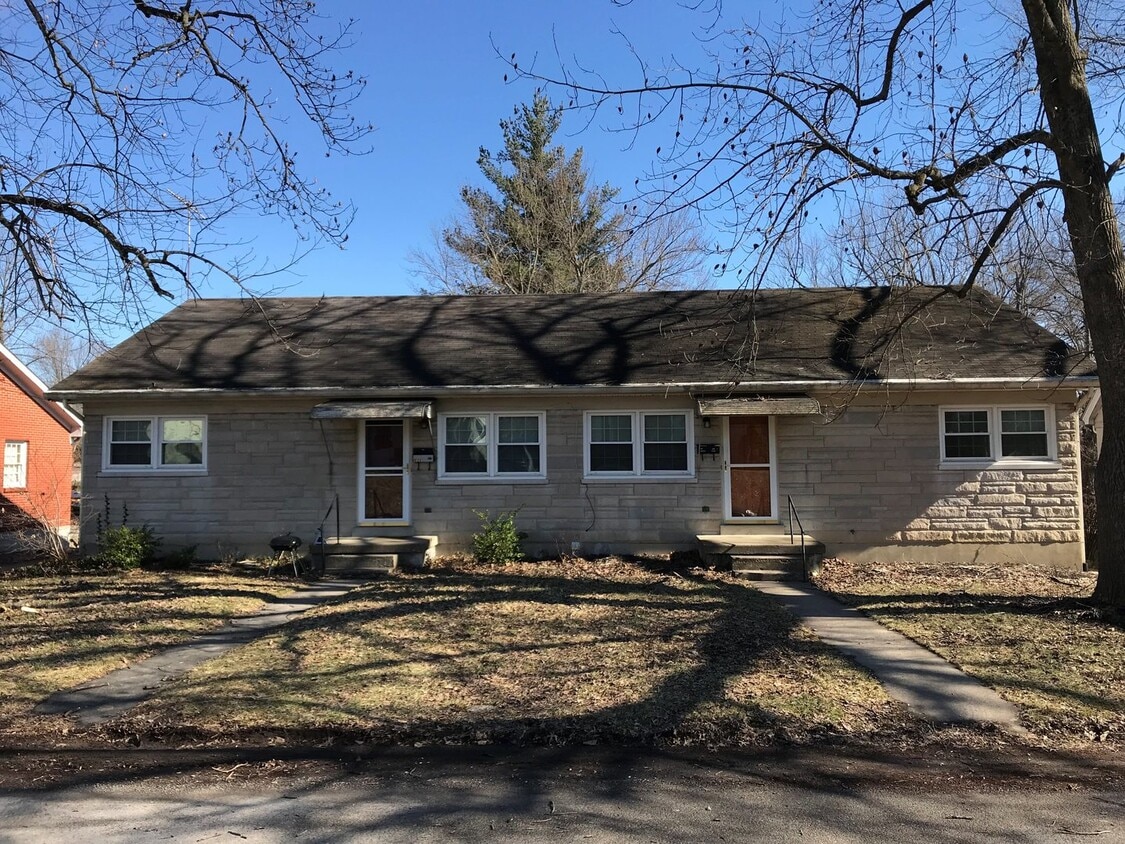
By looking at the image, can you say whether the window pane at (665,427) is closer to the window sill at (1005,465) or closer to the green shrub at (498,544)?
the green shrub at (498,544)

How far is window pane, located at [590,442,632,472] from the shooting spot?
43.7 ft

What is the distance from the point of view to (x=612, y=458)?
13.3 meters

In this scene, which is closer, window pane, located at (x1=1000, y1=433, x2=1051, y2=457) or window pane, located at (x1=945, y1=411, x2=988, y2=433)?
window pane, located at (x1=1000, y1=433, x2=1051, y2=457)

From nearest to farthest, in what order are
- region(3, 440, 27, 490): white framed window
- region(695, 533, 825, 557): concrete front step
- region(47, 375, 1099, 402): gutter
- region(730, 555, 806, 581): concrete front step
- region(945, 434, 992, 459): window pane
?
region(730, 555, 806, 581): concrete front step
region(695, 533, 825, 557): concrete front step
region(47, 375, 1099, 402): gutter
region(945, 434, 992, 459): window pane
region(3, 440, 27, 490): white framed window

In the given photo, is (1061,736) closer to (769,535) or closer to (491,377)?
(769,535)

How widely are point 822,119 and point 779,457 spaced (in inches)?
233

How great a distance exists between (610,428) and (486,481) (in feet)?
7.43

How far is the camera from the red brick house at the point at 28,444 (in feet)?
79.0

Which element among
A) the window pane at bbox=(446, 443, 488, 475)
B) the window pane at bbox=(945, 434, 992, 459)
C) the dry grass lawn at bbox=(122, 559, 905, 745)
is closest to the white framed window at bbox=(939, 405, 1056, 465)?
the window pane at bbox=(945, 434, 992, 459)

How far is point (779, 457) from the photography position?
1314 centimetres

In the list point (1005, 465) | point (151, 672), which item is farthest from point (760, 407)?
point (151, 672)

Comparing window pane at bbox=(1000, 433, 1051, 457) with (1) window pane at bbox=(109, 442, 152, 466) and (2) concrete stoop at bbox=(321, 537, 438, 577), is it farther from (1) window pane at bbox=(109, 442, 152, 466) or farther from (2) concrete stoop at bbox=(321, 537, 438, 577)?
(1) window pane at bbox=(109, 442, 152, 466)

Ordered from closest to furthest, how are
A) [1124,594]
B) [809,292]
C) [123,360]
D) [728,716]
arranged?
[728,716]
[1124,594]
[123,360]
[809,292]

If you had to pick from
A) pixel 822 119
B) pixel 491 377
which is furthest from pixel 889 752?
pixel 491 377
